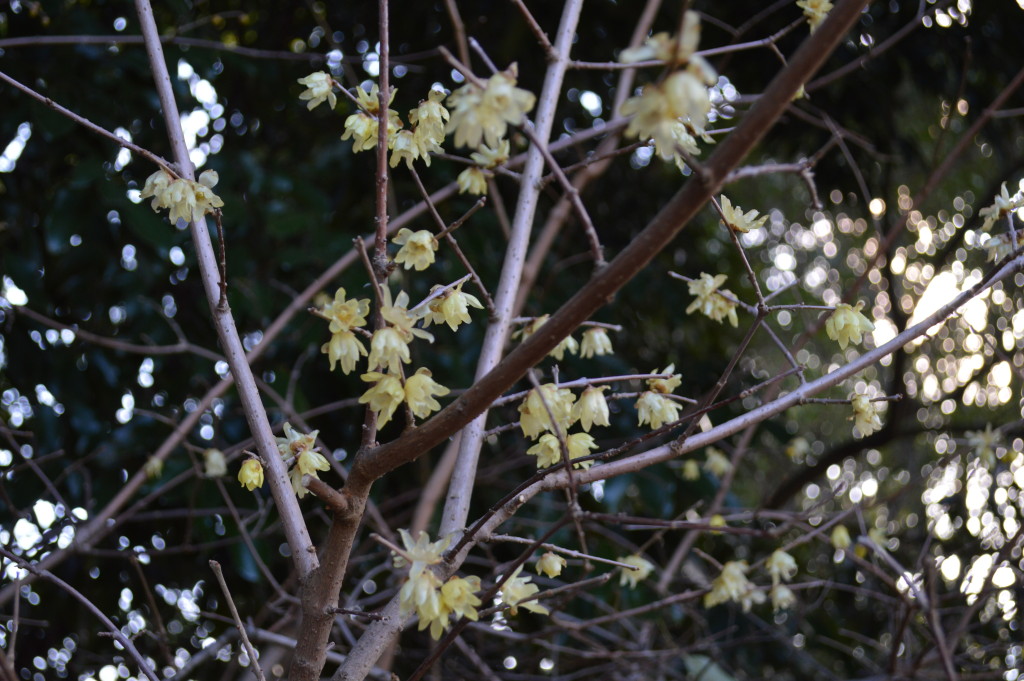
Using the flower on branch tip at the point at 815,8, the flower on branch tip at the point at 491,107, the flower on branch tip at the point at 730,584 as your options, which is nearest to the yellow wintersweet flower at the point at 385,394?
the flower on branch tip at the point at 491,107

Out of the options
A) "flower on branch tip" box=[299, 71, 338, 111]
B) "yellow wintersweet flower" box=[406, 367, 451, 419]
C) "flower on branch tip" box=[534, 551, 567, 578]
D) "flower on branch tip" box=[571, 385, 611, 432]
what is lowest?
"flower on branch tip" box=[534, 551, 567, 578]

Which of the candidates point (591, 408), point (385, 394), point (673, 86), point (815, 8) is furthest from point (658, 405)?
point (815, 8)

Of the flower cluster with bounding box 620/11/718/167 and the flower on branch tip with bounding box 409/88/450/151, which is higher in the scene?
the flower cluster with bounding box 620/11/718/167

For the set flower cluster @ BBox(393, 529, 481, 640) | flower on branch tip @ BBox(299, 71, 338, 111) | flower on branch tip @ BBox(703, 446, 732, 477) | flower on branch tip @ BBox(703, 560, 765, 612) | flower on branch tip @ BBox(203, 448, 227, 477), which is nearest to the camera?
flower cluster @ BBox(393, 529, 481, 640)

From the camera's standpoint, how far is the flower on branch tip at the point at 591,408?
34.5 inches

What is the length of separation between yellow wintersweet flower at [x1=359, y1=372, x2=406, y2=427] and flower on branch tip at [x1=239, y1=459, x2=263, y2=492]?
0.62ft

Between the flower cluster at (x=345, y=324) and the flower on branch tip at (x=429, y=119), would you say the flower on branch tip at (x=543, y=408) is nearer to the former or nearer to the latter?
the flower cluster at (x=345, y=324)

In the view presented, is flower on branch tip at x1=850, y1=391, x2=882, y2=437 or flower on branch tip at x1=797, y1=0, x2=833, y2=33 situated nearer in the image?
flower on branch tip at x1=850, y1=391, x2=882, y2=437

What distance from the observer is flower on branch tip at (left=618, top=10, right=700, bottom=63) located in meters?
0.53

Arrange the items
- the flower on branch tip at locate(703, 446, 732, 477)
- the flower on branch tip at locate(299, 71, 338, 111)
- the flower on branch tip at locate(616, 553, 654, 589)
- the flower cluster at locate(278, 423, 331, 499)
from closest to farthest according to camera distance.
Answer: the flower cluster at locate(278, 423, 331, 499), the flower on branch tip at locate(299, 71, 338, 111), the flower on branch tip at locate(616, 553, 654, 589), the flower on branch tip at locate(703, 446, 732, 477)

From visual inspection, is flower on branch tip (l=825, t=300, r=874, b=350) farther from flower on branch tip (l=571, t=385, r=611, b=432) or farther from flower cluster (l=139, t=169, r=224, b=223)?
flower cluster (l=139, t=169, r=224, b=223)

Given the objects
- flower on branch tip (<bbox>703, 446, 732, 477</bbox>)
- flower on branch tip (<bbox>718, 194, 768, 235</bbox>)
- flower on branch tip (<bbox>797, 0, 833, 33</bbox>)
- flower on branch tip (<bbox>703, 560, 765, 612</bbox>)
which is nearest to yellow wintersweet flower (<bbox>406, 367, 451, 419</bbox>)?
flower on branch tip (<bbox>718, 194, 768, 235</bbox>)

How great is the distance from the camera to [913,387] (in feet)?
11.9

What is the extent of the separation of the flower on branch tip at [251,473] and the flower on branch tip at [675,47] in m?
0.53
